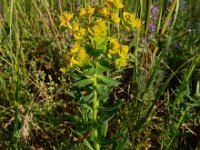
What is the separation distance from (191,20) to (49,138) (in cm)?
114

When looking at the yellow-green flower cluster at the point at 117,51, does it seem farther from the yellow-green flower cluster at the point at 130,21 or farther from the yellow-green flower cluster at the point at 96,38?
the yellow-green flower cluster at the point at 130,21

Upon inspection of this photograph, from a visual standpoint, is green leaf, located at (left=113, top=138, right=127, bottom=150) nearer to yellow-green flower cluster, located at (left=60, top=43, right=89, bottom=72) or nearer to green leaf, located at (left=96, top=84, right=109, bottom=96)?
green leaf, located at (left=96, top=84, right=109, bottom=96)

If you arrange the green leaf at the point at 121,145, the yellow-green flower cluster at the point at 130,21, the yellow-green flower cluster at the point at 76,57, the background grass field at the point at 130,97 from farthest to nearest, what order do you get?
1. the background grass field at the point at 130,97
2. the green leaf at the point at 121,145
3. the yellow-green flower cluster at the point at 130,21
4. the yellow-green flower cluster at the point at 76,57

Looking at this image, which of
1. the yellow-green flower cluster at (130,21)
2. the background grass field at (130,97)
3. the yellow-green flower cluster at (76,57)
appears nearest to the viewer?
the yellow-green flower cluster at (76,57)

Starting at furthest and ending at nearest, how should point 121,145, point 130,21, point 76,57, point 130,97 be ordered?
point 130,97, point 121,145, point 130,21, point 76,57

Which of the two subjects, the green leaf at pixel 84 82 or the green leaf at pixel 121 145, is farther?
the green leaf at pixel 121 145

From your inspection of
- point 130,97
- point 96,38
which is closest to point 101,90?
point 96,38

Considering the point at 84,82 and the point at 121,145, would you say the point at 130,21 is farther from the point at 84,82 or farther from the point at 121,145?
the point at 121,145

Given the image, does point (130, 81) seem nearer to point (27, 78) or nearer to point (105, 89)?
point (27, 78)

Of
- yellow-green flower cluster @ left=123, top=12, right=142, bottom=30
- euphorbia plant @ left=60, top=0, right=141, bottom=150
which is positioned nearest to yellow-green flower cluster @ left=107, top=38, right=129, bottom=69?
euphorbia plant @ left=60, top=0, right=141, bottom=150

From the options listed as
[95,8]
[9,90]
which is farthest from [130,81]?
[95,8]

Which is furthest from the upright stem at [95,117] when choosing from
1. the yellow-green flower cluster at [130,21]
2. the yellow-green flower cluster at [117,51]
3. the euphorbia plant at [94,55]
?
the yellow-green flower cluster at [130,21]

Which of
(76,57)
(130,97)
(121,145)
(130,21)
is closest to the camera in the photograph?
(76,57)

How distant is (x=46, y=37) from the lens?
7.80ft
